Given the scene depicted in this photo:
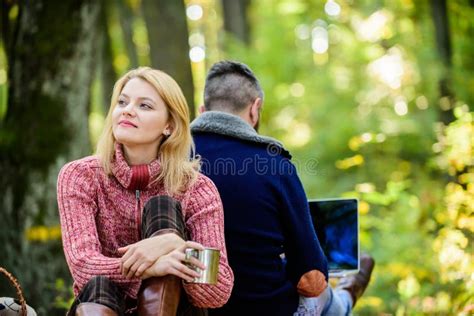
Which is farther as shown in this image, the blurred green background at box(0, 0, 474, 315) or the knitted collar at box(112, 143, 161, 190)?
the blurred green background at box(0, 0, 474, 315)

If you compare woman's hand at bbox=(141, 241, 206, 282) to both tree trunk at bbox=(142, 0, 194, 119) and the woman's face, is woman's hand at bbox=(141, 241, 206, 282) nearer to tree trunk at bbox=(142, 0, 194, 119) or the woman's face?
the woman's face

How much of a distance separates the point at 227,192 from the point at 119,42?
50.5 feet

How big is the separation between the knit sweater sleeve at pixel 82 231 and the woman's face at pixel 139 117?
21 centimetres

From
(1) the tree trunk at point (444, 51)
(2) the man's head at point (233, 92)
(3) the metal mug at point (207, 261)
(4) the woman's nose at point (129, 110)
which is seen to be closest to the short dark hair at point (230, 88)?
(2) the man's head at point (233, 92)

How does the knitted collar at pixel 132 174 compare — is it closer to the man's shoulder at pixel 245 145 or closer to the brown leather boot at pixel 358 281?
the man's shoulder at pixel 245 145

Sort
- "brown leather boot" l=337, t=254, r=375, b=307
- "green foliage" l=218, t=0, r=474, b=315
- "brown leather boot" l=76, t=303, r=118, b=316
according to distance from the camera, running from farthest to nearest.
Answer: "green foliage" l=218, t=0, r=474, b=315 < "brown leather boot" l=337, t=254, r=375, b=307 < "brown leather boot" l=76, t=303, r=118, b=316

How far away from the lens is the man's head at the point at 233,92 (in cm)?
370

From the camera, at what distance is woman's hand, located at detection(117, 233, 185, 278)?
253cm

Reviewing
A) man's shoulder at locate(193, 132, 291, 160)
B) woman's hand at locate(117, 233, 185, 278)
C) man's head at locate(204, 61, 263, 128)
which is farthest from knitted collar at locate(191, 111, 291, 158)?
woman's hand at locate(117, 233, 185, 278)

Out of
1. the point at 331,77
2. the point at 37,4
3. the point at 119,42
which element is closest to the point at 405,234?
the point at 37,4

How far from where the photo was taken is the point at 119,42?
18.2 metres

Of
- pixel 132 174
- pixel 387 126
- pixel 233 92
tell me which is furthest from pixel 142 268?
pixel 387 126

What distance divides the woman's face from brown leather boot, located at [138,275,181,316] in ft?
2.19

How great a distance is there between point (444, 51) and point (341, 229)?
7.20m
